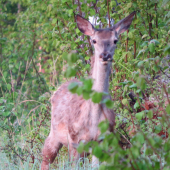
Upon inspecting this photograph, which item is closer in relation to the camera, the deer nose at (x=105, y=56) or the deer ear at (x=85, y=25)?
the deer nose at (x=105, y=56)

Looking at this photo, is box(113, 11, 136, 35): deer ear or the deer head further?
box(113, 11, 136, 35): deer ear

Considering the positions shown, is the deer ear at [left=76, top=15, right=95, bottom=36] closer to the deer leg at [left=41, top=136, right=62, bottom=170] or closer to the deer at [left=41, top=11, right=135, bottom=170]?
the deer at [left=41, top=11, right=135, bottom=170]

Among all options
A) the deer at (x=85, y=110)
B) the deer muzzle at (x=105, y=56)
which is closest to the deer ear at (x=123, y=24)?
the deer at (x=85, y=110)

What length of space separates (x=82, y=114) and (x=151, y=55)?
7.37ft

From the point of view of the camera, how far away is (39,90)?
920 cm

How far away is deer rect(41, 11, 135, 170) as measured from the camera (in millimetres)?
4062

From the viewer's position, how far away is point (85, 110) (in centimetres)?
414

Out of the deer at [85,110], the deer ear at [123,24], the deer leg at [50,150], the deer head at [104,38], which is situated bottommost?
the deer leg at [50,150]

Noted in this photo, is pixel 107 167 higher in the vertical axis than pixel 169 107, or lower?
lower

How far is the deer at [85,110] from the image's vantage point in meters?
4.06

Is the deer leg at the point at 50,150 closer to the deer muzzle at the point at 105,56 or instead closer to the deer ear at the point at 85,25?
the deer muzzle at the point at 105,56

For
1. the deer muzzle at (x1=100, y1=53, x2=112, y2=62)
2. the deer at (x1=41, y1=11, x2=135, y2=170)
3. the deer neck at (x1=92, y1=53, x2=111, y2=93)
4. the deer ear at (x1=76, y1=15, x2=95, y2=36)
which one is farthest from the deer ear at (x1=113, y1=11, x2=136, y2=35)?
the deer neck at (x1=92, y1=53, x2=111, y2=93)

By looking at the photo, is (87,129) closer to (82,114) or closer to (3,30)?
(82,114)

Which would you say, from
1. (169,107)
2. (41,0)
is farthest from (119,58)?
(169,107)
